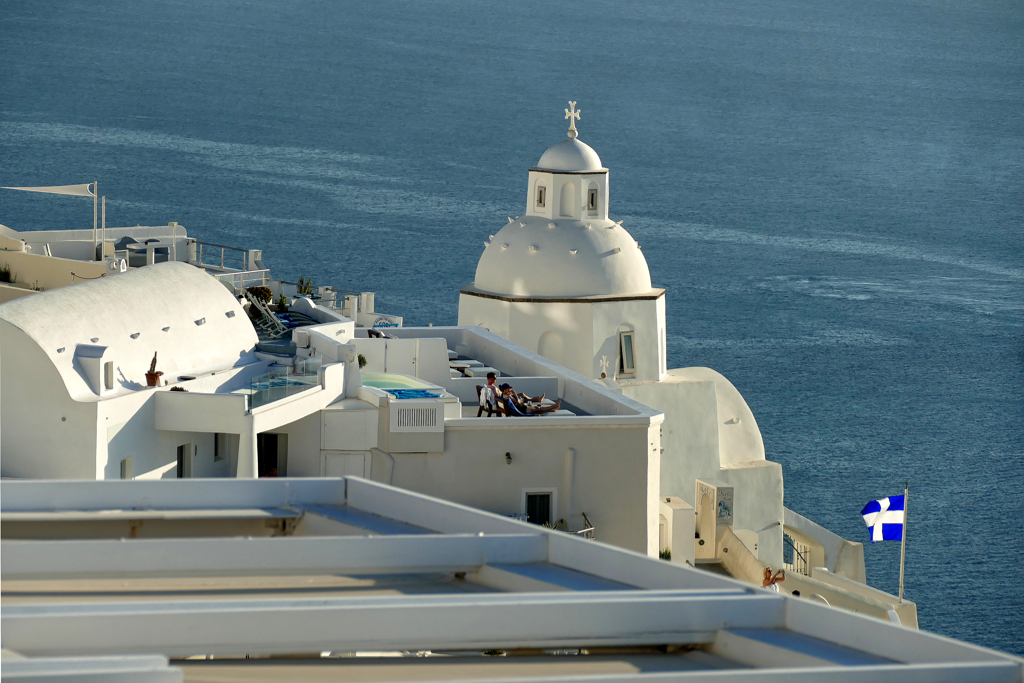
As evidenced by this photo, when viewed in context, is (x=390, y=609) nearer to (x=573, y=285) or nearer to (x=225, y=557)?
(x=225, y=557)

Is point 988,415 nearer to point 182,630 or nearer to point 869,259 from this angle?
point 869,259

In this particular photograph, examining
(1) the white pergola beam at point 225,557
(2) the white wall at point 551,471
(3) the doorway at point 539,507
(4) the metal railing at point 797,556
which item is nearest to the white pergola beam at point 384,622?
(1) the white pergola beam at point 225,557

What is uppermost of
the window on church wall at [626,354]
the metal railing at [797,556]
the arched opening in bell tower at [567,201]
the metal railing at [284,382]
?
the arched opening in bell tower at [567,201]

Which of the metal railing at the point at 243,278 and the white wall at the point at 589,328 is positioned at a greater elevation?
the metal railing at the point at 243,278

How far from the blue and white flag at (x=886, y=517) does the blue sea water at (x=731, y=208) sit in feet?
45.6

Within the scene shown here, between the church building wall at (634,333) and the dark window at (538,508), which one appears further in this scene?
the church building wall at (634,333)

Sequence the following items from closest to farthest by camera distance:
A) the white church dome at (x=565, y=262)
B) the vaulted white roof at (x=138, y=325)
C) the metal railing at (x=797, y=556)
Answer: the vaulted white roof at (x=138, y=325), the white church dome at (x=565, y=262), the metal railing at (x=797, y=556)

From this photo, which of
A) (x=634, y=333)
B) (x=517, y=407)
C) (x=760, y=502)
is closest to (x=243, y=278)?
(x=517, y=407)

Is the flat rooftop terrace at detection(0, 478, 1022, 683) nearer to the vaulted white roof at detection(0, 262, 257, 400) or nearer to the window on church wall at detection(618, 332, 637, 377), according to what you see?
the vaulted white roof at detection(0, 262, 257, 400)

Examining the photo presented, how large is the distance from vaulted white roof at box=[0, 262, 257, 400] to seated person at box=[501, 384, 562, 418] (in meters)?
4.78

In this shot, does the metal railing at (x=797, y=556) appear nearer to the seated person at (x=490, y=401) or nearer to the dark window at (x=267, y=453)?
the seated person at (x=490, y=401)

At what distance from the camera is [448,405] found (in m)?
26.4

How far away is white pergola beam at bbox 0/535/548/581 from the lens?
9062mm

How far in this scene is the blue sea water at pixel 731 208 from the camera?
64.5 meters
